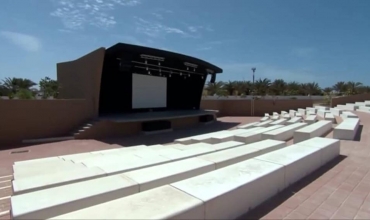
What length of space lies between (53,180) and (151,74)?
610 inches

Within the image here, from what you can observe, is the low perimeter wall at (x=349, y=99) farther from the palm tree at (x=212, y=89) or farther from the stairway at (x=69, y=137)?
the stairway at (x=69, y=137)

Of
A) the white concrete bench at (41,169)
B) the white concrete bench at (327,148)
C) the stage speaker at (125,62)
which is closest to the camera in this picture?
the white concrete bench at (41,169)

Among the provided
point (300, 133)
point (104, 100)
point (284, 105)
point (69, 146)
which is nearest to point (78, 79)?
point (104, 100)

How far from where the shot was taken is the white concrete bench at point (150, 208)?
1.76m

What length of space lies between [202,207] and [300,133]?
19.1 ft

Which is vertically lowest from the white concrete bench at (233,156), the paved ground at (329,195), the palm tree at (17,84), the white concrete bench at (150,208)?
the paved ground at (329,195)

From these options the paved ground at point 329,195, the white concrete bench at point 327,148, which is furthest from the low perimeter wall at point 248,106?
the white concrete bench at point 327,148

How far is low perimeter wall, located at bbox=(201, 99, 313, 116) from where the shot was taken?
24250mm

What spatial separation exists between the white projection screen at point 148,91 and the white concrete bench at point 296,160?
1406cm

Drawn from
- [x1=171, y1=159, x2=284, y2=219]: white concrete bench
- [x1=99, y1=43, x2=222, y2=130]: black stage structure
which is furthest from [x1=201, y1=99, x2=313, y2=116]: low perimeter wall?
[x1=171, y1=159, x2=284, y2=219]: white concrete bench

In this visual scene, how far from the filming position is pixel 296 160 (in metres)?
3.44

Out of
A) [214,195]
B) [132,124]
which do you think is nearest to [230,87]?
[132,124]

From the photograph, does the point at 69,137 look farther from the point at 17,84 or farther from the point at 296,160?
the point at 17,84

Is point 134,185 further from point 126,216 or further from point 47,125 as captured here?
point 47,125
